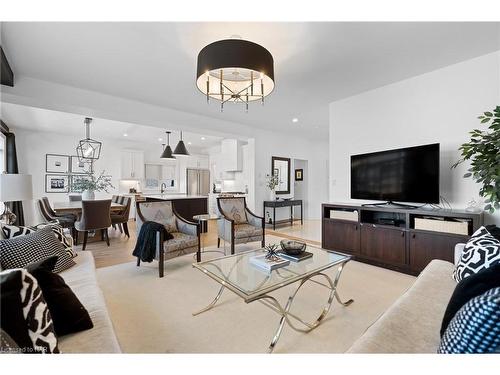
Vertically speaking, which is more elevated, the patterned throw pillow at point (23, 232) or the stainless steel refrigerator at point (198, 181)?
the stainless steel refrigerator at point (198, 181)

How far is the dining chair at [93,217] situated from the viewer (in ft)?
13.4

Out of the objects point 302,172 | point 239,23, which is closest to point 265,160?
point 302,172

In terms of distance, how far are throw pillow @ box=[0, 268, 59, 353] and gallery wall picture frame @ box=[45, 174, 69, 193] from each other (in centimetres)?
739

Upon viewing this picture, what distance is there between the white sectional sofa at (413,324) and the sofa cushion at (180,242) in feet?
7.99

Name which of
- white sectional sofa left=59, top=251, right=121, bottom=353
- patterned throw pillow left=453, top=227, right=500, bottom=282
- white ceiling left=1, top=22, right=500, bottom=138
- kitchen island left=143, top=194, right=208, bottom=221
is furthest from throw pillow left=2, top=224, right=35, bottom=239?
patterned throw pillow left=453, top=227, right=500, bottom=282

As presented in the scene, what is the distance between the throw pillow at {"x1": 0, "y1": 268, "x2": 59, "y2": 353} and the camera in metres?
0.83

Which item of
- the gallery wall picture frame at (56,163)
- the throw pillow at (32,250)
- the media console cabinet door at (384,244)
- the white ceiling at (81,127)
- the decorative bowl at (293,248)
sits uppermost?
the white ceiling at (81,127)

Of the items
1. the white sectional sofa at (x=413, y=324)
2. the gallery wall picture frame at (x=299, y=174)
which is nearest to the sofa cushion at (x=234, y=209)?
the white sectional sofa at (x=413, y=324)

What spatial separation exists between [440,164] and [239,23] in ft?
9.63

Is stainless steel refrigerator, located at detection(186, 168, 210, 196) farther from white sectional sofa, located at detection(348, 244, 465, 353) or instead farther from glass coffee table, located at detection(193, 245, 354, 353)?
white sectional sofa, located at detection(348, 244, 465, 353)

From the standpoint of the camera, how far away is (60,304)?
44.8 inches

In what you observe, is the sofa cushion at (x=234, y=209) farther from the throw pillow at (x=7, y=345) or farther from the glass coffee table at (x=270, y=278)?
the throw pillow at (x=7, y=345)

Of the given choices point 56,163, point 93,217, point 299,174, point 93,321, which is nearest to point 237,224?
point 93,217
